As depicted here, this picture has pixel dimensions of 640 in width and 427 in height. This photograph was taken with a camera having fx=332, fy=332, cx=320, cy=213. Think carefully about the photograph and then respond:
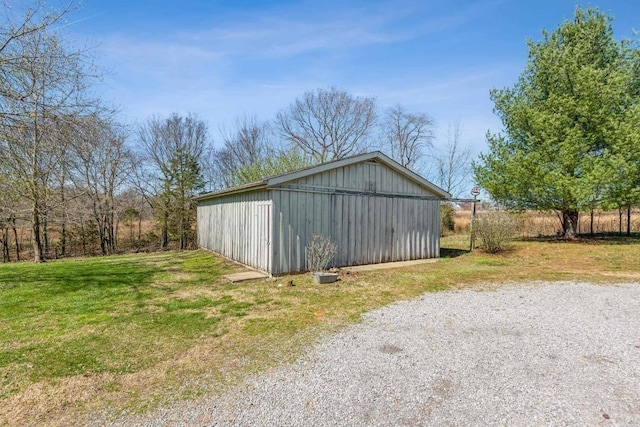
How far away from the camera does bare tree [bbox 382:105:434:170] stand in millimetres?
25000

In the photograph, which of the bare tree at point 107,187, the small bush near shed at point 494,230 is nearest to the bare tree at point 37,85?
the bare tree at point 107,187

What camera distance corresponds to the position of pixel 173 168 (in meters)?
19.5

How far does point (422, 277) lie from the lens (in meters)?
7.39

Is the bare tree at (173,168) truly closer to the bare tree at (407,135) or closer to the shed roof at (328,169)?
the shed roof at (328,169)

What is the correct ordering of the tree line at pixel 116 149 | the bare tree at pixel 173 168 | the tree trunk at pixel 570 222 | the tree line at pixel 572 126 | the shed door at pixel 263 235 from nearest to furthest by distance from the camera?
1. the tree line at pixel 116 149
2. the shed door at pixel 263 235
3. the tree line at pixel 572 126
4. the tree trunk at pixel 570 222
5. the bare tree at pixel 173 168

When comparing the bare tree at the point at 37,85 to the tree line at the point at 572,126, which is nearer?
the bare tree at the point at 37,85

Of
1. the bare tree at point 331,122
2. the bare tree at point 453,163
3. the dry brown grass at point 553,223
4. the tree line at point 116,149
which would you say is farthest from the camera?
the bare tree at point 453,163

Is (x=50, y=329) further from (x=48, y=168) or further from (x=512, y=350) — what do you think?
(x=512, y=350)

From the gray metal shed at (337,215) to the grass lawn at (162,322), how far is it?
2.76 ft

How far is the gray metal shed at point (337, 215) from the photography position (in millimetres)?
7430

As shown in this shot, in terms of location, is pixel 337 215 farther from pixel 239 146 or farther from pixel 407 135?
pixel 239 146

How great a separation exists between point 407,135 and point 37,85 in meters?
23.1

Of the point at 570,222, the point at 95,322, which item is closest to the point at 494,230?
the point at 570,222

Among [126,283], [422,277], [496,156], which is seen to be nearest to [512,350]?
[422,277]
